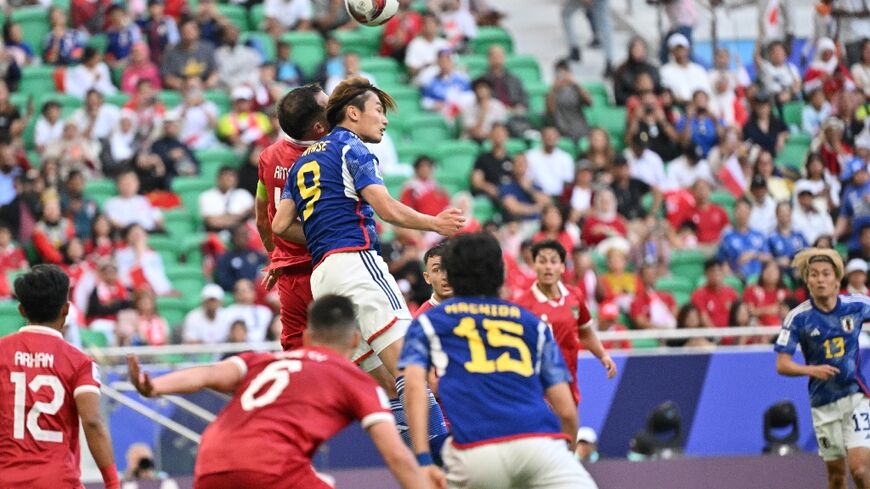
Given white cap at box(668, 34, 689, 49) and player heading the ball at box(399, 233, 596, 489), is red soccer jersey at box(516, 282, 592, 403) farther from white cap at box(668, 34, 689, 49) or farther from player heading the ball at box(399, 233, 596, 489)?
white cap at box(668, 34, 689, 49)

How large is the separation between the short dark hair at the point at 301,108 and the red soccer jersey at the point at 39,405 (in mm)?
2160

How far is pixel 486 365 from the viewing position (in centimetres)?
700

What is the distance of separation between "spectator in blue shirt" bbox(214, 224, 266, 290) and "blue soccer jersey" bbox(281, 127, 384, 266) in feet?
25.8

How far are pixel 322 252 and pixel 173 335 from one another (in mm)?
7317

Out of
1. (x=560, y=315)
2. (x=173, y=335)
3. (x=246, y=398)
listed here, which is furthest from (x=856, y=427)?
(x=173, y=335)

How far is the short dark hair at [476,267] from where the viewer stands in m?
7.15

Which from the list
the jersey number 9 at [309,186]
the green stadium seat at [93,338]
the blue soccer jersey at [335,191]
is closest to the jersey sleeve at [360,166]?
the blue soccer jersey at [335,191]

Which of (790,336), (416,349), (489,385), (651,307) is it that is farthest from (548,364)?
(651,307)

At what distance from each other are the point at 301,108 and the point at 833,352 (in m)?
4.22

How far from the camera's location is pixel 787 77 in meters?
21.4

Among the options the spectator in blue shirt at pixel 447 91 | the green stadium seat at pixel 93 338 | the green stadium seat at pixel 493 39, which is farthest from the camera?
the green stadium seat at pixel 493 39

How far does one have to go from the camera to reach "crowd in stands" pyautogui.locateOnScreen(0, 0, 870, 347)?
1681 centimetres

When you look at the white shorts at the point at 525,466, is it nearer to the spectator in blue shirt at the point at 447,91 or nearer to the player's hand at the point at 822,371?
the player's hand at the point at 822,371

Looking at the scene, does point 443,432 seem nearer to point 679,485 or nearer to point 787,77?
Answer: point 679,485
